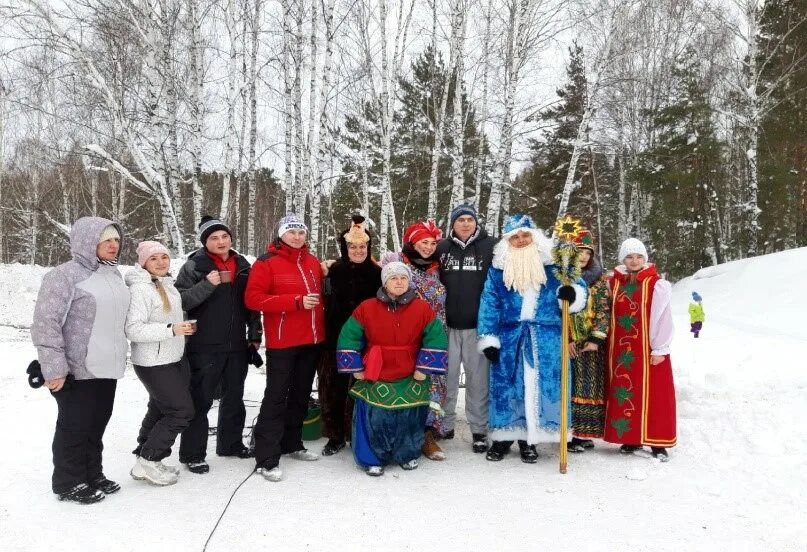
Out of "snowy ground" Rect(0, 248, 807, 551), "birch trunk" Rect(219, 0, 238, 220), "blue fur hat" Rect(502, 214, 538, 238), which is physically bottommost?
"snowy ground" Rect(0, 248, 807, 551)

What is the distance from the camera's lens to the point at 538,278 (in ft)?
14.1

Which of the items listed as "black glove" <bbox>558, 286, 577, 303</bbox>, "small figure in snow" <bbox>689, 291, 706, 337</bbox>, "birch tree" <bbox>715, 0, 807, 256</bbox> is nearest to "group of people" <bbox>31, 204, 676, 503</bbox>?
"black glove" <bbox>558, 286, 577, 303</bbox>

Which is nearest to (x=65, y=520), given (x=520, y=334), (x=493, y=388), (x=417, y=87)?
(x=493, y=388)

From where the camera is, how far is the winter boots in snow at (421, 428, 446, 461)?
4.42 metres

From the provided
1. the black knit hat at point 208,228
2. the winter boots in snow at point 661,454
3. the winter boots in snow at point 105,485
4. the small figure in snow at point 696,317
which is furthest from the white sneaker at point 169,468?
the small figure in snow at point 696,317

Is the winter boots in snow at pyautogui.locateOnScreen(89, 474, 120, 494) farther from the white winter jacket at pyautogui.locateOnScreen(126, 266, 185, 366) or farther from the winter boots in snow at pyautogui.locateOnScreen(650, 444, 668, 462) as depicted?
the winter boots in snow at pyautogui.locateOnScreen(650, 444, 668, 462)

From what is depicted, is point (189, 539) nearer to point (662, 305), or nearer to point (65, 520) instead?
point (65, 520)

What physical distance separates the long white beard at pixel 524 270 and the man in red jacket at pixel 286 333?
5.15 feet

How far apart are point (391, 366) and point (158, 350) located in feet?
5.52

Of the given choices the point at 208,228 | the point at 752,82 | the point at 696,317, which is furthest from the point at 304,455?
the point at 752,82

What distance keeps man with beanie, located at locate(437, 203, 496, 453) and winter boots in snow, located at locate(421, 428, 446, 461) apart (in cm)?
33

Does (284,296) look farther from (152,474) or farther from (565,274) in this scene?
(565,274)

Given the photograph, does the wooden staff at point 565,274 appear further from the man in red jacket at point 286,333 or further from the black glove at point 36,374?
the black glove at point 36,374

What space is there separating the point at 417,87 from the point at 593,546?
→ 16.5 metres
